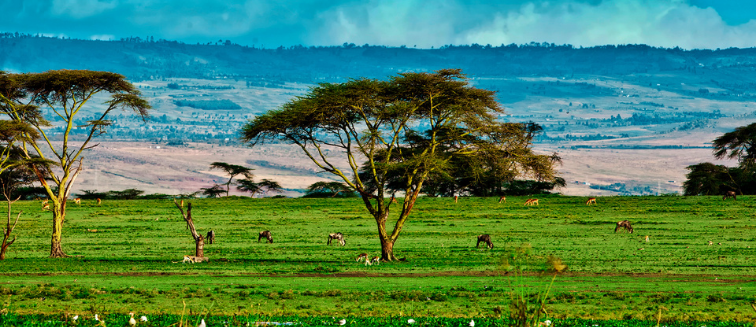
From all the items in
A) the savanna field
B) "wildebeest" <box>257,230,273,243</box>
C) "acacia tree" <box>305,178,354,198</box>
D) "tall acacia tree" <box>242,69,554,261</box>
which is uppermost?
"tall acacia tree" <box>242,69,554,261</box>

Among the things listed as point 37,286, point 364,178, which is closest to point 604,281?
point 37,286

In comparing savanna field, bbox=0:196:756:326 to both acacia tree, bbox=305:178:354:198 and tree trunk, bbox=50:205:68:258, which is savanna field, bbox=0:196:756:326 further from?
acacia tree, bbox=305:178:354:198

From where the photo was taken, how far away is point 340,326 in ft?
43.8

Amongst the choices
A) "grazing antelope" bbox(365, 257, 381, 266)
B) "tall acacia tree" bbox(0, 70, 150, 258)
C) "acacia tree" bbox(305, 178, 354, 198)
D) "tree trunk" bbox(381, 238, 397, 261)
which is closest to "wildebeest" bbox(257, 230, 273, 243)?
"tall acacia tree" bbox(0, 70, 150, 258)

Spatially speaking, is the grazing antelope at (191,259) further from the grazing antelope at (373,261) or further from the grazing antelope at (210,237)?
the grazing antelope at (210,237)

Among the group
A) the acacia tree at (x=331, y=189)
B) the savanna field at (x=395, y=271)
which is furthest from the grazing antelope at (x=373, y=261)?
the acacia tree at (x=331, y=189)

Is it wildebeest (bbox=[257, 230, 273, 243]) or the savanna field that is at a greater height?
wildebeest (bbox=[257, 230, 273, 243])

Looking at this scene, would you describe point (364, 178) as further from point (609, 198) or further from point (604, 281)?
point (604, 281)

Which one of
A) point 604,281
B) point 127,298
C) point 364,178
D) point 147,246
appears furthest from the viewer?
point 364,178

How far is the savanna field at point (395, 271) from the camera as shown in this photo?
16047mm

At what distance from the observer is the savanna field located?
632 inches

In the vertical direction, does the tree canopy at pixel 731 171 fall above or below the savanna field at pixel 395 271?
above

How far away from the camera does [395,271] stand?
25641 millimetres

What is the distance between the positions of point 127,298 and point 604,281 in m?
12.9
